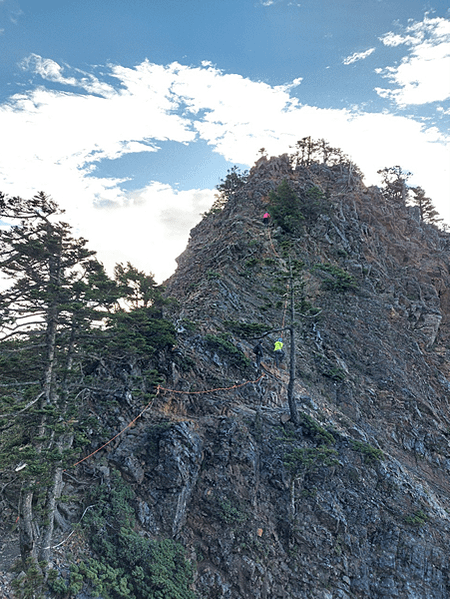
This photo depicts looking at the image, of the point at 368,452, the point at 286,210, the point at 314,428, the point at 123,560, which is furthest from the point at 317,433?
the point at 286,210

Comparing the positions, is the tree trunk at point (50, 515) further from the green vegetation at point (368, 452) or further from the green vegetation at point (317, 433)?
the green vegetation at point (368, 452)

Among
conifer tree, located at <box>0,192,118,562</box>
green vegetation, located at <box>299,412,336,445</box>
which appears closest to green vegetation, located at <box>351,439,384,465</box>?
green vegetation, located at <box>299,412,336,445</box>

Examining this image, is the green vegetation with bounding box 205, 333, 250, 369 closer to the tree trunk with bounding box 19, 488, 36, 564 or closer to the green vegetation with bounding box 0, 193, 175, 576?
the green vegetation with bounding box 0, 193, 175, 576

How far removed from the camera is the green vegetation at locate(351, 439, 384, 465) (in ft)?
55.5

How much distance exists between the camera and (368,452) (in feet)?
55.8

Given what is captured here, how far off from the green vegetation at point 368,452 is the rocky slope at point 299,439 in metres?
0.06

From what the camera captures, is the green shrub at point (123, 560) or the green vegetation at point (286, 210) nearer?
the green shrub at point (123, 560)

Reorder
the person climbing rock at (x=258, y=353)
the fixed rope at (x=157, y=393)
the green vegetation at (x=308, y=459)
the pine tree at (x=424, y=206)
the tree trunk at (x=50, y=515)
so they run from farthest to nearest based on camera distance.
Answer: the pine tree at (x=424, y=206) < the person climbing rock at (x=258, y=353) < the green vegetation at (x=308, y=459) < the fixed rope at (x=157, y=393) < the tree trunk at (x=50, y=515)

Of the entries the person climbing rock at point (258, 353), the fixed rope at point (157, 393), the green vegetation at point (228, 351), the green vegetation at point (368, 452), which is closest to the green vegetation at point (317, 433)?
the green vegetation at point (368, 452)

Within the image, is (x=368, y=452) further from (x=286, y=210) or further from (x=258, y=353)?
(x=286, y=210)

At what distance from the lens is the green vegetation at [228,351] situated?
19.9 m

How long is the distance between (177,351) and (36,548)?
9818 mm

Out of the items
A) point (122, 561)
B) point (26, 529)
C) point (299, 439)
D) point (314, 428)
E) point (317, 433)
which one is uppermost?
point (314, 428)

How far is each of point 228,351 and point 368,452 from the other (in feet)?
28.5
